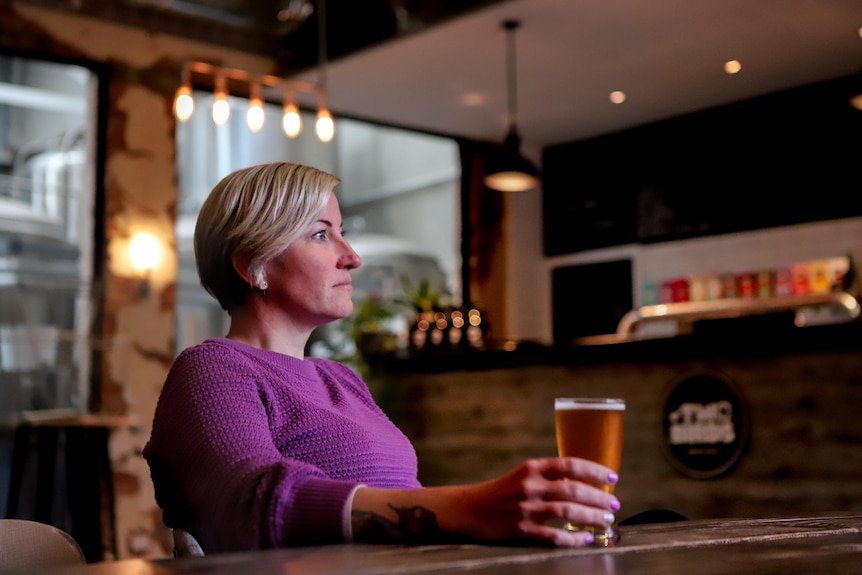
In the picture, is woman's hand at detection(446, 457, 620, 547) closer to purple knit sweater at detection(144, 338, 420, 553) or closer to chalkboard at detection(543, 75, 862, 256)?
purple knit sweater at detection(144, 338, 420, 553)

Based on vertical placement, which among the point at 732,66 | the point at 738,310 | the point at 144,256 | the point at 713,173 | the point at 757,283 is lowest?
the point at 738,310

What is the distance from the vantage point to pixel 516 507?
3.33 feet

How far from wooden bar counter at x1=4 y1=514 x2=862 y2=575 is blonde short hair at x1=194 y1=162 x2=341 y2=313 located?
0.66 meters

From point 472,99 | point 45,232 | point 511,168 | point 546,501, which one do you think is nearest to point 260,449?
point 546,501

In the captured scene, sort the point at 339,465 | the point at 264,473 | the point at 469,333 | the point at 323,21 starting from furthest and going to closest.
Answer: the point at 323,21
the point at 469,333
the point at 339,465
the point at 264,473

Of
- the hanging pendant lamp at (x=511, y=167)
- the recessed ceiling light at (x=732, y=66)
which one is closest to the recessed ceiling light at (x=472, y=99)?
the hanging pendant lamp at (x=511, y=167)

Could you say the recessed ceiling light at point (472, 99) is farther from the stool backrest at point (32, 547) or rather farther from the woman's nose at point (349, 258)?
the stool backrest at point (32, 547)

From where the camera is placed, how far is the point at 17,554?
131 centimetres

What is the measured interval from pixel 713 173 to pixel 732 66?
1.02m

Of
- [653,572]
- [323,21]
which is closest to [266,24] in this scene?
[323,21]

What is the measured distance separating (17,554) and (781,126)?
19.8ft

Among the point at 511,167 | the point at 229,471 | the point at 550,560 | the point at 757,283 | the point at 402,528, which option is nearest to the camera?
the point at 550,560

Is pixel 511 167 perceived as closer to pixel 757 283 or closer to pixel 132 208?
pixel 757 283

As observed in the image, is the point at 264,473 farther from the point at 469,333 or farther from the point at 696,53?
the point at 696,53
